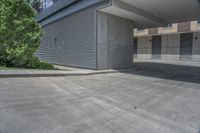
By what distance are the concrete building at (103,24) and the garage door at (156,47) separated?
44.5ft

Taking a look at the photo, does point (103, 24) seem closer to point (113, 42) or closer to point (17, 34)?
point (113, 42)

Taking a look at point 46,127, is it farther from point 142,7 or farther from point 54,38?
point 54,38

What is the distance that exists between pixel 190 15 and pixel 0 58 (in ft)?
45.8

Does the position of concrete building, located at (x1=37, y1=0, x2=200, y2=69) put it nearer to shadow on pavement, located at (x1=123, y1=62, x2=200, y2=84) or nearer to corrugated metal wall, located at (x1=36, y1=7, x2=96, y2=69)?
corrugated metal wall, located at (x1=36, y1=7, x2=96, y2=69)

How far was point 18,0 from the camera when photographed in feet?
38.0

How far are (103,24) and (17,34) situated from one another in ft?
17.5

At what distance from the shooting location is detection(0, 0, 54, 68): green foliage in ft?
36.4

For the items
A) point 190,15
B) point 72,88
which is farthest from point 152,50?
point 72,88

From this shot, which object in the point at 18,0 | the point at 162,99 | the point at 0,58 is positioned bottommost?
the point at 162,99

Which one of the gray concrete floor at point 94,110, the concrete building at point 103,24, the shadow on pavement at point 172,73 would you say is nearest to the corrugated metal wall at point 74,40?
the concrete building at point 103,24

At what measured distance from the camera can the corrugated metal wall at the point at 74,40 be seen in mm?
13547

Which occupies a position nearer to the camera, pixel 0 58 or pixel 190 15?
pixel 0 58

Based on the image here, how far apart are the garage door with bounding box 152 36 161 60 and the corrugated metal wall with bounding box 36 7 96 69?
58.8 feet

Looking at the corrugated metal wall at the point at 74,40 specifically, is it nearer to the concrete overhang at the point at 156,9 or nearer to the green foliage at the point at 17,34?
the concrete overhang at the point at 156,9
